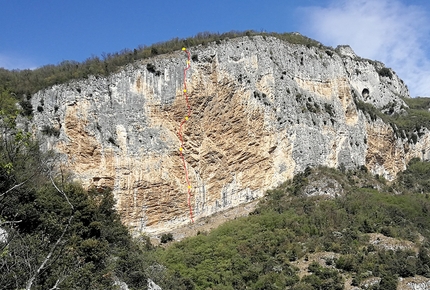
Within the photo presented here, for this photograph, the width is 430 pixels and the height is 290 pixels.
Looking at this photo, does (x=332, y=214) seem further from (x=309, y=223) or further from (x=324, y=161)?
(x=324, y=161)

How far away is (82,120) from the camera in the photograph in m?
40.5

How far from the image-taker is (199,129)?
4306 centimetres

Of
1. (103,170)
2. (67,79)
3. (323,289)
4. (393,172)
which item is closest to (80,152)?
(103,170)

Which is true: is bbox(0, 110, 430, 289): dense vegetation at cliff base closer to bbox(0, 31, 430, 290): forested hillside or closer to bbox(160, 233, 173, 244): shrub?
bbox(0, 31, 430, 290): forested hillside

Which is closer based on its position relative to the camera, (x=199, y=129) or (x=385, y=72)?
(x=199, y=129)

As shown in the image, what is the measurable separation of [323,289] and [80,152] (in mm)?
21527

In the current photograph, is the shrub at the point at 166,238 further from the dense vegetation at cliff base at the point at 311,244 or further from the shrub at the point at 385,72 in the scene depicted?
the shrub at the point at 385,72

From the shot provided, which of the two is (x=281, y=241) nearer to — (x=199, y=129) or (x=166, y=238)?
(x=166, y=238)

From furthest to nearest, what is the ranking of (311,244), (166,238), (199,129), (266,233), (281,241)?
(199,129) → (166,238) → (266,233) → (281,241) → (311,244)

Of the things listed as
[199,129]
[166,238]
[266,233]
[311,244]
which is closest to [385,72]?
[199,129]

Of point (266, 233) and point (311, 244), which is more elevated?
point (266, 233)

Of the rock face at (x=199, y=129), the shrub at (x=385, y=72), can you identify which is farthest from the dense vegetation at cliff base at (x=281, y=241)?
the shrub at (x=385, y=72)

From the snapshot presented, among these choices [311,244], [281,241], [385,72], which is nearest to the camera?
[311,244]

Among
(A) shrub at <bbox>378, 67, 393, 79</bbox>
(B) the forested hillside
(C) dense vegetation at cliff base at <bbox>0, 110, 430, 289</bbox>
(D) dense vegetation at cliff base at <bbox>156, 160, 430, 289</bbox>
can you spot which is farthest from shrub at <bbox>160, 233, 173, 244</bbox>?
(A) shrub at <bbox>378, 67, 393, 79</bbox>
